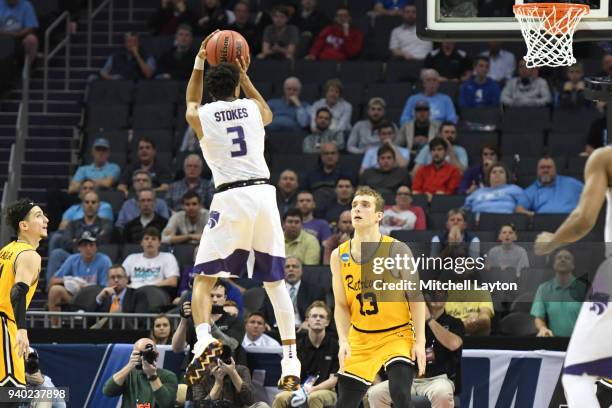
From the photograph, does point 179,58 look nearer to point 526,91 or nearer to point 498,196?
point 526,91

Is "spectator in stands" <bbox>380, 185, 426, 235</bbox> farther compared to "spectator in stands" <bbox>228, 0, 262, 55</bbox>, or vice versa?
"spectator in stands" <bbox>228, 0, 262, 55</bbox>

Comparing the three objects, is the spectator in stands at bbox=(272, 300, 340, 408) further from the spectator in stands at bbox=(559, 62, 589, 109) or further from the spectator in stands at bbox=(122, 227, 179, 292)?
the spectator in stands at bbox=(559, 62, 589, 109)

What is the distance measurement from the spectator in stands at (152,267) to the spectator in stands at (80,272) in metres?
0.36

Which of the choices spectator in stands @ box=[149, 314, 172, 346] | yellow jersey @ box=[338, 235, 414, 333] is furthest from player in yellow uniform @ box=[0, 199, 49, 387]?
yellow jersey @ box=[338, 235, 414, 333]

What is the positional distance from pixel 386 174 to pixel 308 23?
409 centimetres

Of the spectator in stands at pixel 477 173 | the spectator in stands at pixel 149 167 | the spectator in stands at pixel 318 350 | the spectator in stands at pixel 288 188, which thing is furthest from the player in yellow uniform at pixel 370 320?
the spectator in stands at pixel 149 167

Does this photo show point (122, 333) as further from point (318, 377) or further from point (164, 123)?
point (164, 123)

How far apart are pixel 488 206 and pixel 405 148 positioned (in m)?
1.78

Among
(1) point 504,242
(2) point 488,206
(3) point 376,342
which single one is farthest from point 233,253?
(2) point 488,206

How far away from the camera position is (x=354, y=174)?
56.2 feet

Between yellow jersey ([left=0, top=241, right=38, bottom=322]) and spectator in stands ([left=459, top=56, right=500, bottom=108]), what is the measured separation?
28.6 ft

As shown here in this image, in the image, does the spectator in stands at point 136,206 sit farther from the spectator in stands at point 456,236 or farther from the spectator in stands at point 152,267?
the spectator in stands at point 456,236

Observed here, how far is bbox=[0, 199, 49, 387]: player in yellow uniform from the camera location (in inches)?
424

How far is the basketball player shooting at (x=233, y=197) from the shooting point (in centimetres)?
981
